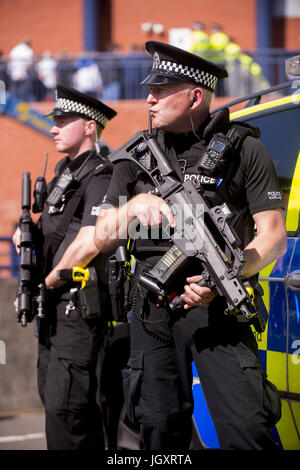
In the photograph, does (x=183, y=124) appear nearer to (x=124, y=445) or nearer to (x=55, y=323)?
(x=55, y=323)

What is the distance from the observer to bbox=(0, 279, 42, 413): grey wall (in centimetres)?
767

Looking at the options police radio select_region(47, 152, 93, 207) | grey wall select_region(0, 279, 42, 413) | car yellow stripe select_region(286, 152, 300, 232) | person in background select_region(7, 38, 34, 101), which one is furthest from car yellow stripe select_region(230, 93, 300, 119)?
person in background select_region(7, 38, 34, 101)

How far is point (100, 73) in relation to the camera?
15500 mm

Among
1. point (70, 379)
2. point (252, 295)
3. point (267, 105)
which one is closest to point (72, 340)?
point (70, 379)

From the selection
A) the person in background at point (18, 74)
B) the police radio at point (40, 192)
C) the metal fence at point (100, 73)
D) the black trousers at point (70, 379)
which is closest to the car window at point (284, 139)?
the black trousers at point (70, 379)

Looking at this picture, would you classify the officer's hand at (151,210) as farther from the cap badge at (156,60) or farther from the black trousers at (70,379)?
the black trousers at (70,379)

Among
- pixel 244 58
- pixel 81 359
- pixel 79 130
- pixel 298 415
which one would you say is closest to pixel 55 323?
pixel 81 359

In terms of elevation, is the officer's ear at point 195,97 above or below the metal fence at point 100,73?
above

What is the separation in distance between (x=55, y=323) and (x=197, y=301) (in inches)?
60.9

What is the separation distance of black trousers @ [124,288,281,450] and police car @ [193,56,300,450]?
42 cm

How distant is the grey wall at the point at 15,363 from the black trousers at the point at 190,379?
14.8 feet

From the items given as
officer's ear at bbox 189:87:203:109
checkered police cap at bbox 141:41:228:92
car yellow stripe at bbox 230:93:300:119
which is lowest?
car yellow stripe at bbox 230:93:300:119

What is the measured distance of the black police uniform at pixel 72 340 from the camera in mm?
4207

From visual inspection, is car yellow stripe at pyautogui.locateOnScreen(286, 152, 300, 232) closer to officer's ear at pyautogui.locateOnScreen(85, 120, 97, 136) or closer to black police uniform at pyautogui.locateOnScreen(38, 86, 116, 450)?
black police uniform at pyautogui.locateOnScreen(38, 86, 116, 450)
